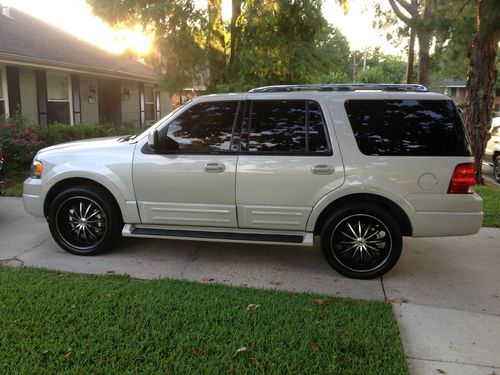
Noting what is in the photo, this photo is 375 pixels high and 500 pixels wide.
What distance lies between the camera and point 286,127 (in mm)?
4918

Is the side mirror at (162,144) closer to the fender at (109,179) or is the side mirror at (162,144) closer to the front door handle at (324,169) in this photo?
the fender at (109,179)

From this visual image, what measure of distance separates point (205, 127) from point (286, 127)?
2.87 feet

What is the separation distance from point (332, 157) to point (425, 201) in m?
1.00

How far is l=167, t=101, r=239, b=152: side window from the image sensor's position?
502 centimetres

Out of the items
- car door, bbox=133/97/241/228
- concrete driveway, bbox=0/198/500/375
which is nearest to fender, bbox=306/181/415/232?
concrete driveway, bbox=0/198/500/375

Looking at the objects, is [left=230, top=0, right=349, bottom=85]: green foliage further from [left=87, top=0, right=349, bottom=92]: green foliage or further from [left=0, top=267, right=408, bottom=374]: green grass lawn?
[left=0, top=267, right=408, bottom=374]: green grass lawn

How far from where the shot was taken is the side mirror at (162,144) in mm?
4961

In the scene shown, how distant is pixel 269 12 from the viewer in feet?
34.6

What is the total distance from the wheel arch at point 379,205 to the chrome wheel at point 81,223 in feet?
7.99

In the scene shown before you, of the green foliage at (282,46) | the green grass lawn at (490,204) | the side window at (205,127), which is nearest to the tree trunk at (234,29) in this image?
the green foliage at (282,46)

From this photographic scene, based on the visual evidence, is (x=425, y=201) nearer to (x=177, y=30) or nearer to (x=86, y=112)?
(x=177, y=30)

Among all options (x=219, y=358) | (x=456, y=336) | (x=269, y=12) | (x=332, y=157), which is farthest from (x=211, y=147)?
(x=269, y=12)

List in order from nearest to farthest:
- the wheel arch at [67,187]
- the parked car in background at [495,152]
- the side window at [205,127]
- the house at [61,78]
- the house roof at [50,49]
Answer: the side window at [205,127], the wheel arch at [67,187], the parked car in background at [495,152], the house roof at [50,49], the house at [61,78]

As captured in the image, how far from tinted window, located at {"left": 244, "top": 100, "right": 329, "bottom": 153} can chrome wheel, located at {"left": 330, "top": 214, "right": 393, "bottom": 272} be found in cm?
81
